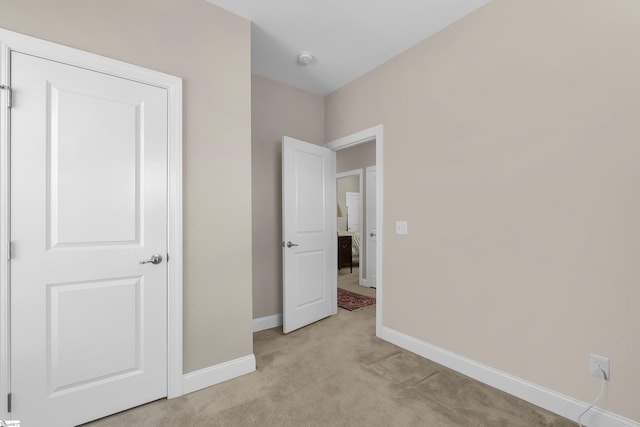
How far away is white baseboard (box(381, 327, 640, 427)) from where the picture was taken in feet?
5.12

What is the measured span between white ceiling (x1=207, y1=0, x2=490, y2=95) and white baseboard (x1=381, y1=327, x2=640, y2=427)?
8.72ft

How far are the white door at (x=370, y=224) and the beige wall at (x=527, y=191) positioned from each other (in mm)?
2144

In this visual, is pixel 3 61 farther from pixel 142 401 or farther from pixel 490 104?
pixel 490 104

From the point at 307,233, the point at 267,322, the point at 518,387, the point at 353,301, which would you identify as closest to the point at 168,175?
the point at 307,233

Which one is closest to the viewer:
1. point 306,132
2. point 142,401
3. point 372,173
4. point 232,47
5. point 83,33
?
point 83,33

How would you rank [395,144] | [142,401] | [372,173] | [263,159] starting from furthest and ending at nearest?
[372,173], [263,159], [395,144], [142,401]

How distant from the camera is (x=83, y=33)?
5.39 feet

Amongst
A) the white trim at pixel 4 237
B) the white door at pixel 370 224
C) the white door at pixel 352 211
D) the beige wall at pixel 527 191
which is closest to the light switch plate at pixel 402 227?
the beige wall at pixel 527 191

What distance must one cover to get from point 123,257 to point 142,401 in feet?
3.03

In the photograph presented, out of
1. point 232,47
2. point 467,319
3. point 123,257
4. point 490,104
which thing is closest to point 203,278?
point 123,257

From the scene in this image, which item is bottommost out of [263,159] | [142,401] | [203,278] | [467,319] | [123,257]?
[142,401]

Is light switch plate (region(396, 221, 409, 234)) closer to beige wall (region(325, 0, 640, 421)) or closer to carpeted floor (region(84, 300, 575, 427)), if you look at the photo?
beige wall (region(325, 0, 640, 421))

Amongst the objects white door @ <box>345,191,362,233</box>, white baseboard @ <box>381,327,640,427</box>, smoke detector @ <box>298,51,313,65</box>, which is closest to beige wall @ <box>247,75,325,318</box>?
smoke detector @ <box>298,51,313,65</box>

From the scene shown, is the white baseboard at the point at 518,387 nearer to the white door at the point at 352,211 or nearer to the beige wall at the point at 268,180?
the beige wall at the point at 268,180
